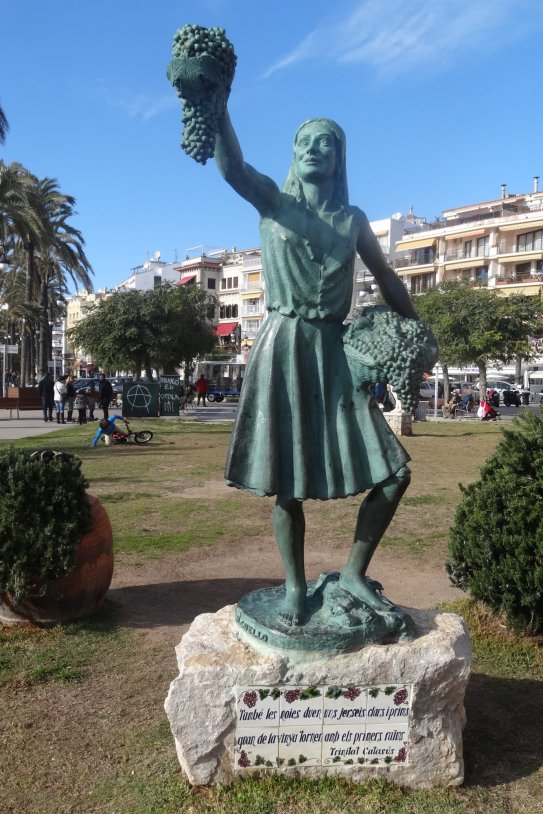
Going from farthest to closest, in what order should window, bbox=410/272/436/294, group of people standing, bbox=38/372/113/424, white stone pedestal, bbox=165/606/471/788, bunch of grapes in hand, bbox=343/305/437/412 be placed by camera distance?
window, bbox=410/272/436/294, group of people standing, bbox=38/372/113/424, white stone pedestal, bbox=165/606/471/788, bunch of grapes in hand, bbox=343/305/437/412

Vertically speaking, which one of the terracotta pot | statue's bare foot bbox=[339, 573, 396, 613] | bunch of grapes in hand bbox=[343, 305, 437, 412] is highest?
bunch of grapes in hand bbox=[343, 305, 437, 412]

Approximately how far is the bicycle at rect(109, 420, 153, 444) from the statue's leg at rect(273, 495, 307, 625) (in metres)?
13.1

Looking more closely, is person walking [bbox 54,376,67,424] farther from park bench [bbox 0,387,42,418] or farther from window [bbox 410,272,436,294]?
window [bbox 410,272,436,294]

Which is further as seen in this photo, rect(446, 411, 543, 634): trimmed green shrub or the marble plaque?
rect(446, 411, 543, 634): trimmed green shrub

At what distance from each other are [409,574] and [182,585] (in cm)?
204

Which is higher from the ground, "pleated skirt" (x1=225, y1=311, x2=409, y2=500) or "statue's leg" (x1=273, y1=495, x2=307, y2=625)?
"pleated skirt" (x1=225, y1=311, x2=409, y2=500)

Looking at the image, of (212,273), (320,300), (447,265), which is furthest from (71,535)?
(212,273)

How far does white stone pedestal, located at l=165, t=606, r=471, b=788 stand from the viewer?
280cm

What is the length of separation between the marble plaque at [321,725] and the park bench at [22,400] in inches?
1046

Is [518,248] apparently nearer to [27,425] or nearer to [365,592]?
[27,425]

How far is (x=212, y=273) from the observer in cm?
7019

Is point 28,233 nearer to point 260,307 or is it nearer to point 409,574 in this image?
point 409,574


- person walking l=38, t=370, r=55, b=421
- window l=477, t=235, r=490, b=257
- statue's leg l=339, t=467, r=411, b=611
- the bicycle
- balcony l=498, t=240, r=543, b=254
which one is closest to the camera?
statue's leg l=339, t=467, r=411, b=611

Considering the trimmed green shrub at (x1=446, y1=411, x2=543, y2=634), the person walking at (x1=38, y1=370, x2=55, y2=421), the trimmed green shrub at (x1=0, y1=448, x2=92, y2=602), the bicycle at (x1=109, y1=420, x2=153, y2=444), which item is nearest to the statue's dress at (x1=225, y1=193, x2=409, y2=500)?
the trimmed green shrub at (x1=446, y1=411, x2=543, y2=634)
